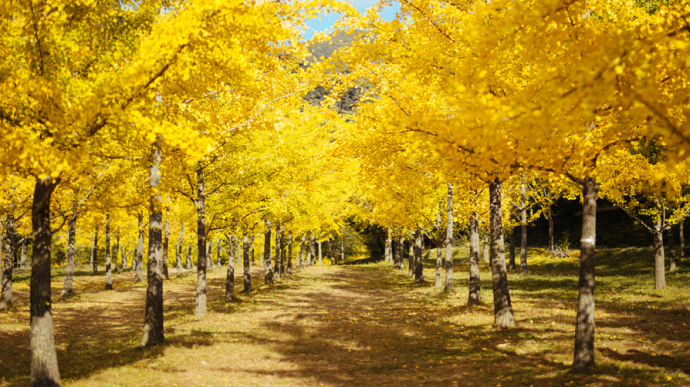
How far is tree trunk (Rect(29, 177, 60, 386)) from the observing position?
625 centimetres

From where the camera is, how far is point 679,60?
377cm

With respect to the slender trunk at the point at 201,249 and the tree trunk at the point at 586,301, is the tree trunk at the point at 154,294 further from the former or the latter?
the tree trunk at the point at 586,301

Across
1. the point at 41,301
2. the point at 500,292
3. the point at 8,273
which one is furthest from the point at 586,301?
the point at 8,273

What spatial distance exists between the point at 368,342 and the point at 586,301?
510 cm

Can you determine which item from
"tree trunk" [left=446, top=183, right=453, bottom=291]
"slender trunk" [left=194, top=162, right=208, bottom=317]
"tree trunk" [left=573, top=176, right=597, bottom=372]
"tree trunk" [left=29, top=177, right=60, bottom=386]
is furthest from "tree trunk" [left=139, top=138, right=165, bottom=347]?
"tree trunk" [left=446, top=183, right=453, bottom=291]

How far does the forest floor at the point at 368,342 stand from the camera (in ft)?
23.1

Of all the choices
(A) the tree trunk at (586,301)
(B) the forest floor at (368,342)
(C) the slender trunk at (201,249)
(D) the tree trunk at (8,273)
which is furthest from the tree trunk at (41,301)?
(D) the tree trunk at (8,273)

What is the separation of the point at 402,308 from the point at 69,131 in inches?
461

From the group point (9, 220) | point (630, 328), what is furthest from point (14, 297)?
point (630, 328)

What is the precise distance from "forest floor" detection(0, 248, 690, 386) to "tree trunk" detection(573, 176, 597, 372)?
0.30 metres

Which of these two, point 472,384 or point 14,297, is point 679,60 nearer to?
point 472,384

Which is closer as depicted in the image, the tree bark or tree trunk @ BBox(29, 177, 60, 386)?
tree trunk @ BBox(29, 177, 60, 386)

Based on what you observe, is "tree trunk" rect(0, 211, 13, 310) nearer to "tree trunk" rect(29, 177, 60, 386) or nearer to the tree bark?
the tree bark

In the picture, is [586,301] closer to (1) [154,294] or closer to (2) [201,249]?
(1) [154,294]
